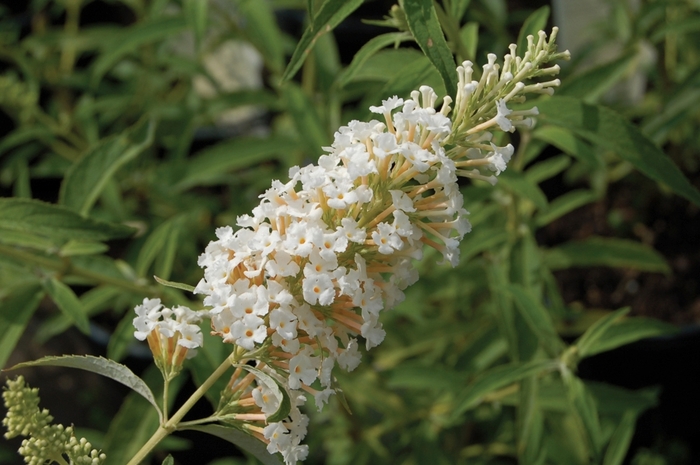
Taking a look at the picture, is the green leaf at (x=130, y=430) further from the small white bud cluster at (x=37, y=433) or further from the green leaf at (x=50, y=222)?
the small white bud cluster at (x=37, y=433)

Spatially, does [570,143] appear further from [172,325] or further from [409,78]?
[172,325]

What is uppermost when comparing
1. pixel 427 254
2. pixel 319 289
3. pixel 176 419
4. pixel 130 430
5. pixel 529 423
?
pixel 319 289

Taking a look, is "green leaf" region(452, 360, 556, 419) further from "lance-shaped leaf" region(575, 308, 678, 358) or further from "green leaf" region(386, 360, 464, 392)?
"green leaf" region(386, 360, 464, 392)

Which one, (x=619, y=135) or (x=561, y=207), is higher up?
(x=619, y=135)

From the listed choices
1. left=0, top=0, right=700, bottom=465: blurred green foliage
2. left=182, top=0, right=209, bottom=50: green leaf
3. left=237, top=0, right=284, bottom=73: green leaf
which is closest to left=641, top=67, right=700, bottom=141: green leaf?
left=0, top=0, right=700, bottom=465: blurred green foliage

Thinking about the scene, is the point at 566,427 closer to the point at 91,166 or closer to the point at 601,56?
the point at 91,166

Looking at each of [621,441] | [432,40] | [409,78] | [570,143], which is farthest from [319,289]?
[621,441]
